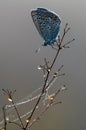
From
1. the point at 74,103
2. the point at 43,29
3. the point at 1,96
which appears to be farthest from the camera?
the point at 74,103

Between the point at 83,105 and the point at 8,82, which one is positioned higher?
the point at 8,82

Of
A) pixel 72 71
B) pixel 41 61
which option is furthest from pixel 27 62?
pixel 72 71

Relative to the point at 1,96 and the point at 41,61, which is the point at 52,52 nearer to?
the point at 41,61

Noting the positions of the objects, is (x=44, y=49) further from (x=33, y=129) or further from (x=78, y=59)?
(x=33, y=129)

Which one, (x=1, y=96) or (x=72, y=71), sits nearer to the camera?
(x=1, y=96)

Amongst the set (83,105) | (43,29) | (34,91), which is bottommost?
(83,105)

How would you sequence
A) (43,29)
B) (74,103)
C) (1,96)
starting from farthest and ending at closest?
(74,103)
(1,96)
(43,29)
